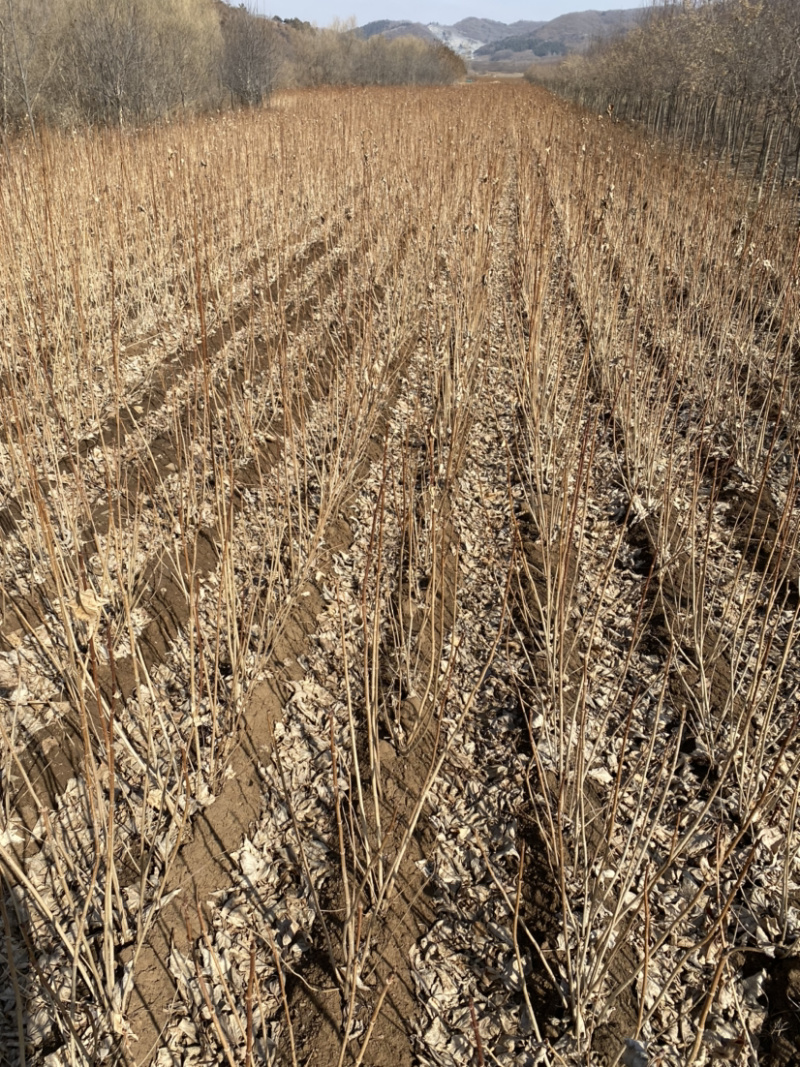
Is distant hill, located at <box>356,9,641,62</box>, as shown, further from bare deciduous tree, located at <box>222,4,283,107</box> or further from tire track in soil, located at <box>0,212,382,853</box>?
tire track in soil, located at <box>0,212,382,853</box>

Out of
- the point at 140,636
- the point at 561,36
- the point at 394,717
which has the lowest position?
the point at 394,717

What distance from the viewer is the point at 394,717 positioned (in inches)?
83.1

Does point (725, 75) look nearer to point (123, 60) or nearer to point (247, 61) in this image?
point (123, 60)

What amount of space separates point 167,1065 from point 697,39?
13.9 meters

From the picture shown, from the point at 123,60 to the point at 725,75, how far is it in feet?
29.3

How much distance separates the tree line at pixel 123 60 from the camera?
8617mm

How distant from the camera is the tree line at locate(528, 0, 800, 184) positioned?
8.73 m

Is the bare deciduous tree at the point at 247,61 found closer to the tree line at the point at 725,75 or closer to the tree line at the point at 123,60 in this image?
the tree line at the point at 123,60

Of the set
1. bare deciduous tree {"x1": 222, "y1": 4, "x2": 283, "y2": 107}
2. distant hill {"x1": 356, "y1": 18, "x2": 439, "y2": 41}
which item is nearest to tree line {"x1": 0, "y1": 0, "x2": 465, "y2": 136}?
→ bare deciduous tree {"x1": 222, "y1": 4, "x2": 283, "y2": 107}

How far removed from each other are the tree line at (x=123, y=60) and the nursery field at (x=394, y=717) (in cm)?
420

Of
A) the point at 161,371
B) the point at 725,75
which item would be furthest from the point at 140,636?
the point at 725,75

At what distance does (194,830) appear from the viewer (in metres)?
1.74

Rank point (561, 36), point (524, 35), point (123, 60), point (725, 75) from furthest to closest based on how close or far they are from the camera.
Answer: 1. point (524, 35)
2. point (561, 36)
3. point (725, 75)
4. point (123, 60)

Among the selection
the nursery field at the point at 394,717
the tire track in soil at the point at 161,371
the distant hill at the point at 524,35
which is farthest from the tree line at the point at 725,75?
the distant hill at the point at 524,35
